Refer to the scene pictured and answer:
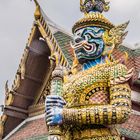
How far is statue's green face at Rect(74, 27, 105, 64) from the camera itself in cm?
485

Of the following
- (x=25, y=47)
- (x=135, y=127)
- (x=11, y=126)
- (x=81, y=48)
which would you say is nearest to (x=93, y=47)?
(x=81, y=48)

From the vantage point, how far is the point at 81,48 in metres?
4.84

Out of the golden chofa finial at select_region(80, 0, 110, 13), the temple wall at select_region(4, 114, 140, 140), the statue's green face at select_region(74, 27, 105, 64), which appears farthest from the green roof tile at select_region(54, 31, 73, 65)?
the statue's green face at select_region(74, 27, 105, 64)

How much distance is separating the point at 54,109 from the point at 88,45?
861 mm

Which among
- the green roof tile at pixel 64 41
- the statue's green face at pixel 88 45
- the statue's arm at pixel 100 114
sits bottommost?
the statue's arm at pixel 100 114

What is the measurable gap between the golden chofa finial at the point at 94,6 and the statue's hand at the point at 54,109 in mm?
1238

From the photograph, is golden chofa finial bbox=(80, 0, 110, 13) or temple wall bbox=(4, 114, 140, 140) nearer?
golden chofa finial bbox=(80, 0, 110, 13)

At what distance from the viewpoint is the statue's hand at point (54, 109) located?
429 centimetres

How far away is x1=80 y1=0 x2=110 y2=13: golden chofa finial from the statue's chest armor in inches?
30.9

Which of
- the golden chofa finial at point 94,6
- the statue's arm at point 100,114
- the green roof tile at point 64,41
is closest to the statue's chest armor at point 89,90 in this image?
the statue's arm at point 100,114

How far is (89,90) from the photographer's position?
15.3ft

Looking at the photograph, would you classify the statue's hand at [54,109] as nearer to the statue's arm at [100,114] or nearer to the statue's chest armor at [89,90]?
the statue's arm at [100,114]

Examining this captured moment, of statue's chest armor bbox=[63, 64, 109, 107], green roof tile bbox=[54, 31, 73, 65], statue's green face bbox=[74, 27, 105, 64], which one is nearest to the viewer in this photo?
statue's chest armor bbox=[63, 64, 109, 107]

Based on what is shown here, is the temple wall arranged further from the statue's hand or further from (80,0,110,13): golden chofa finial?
the statue's hand
